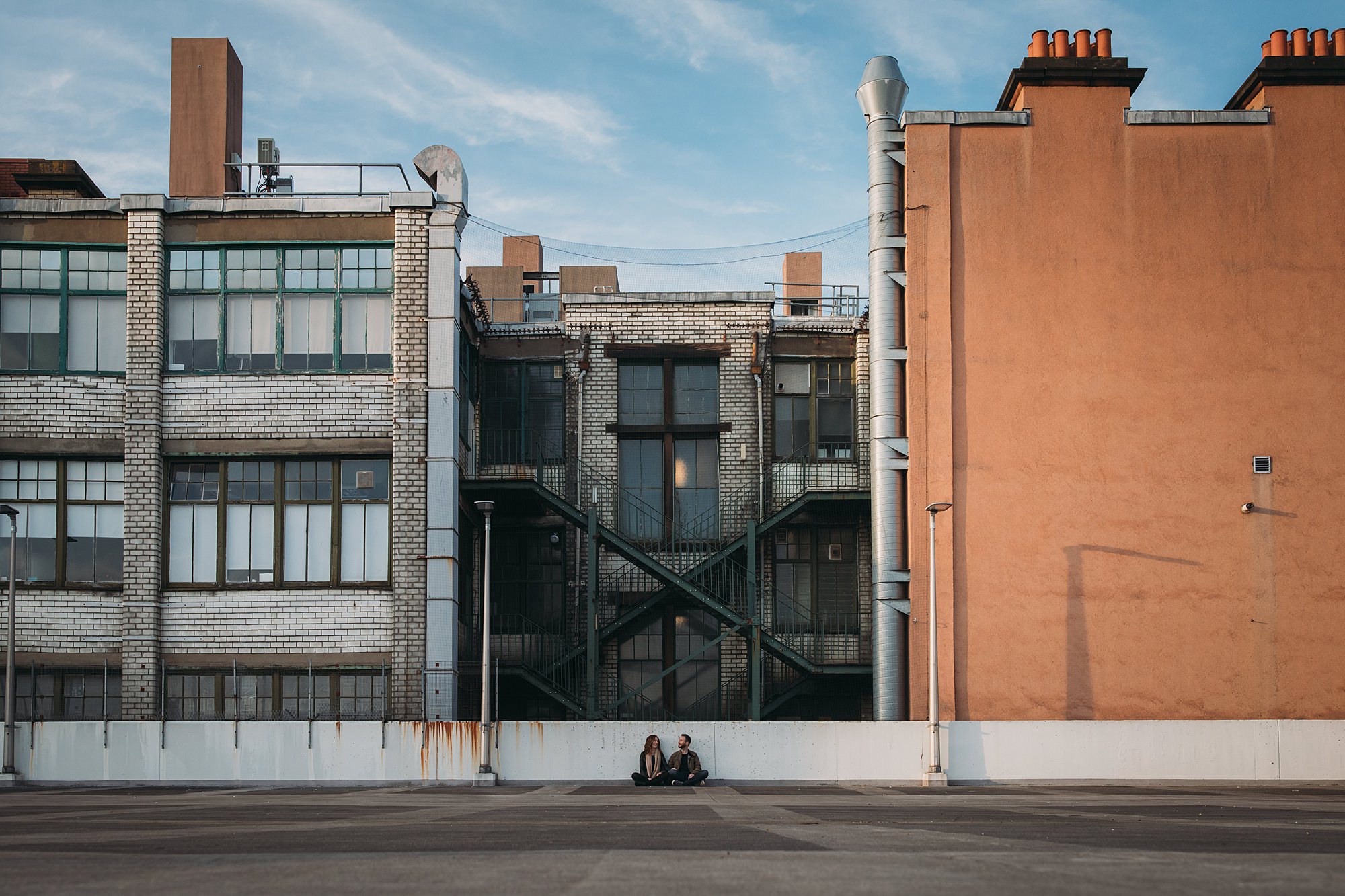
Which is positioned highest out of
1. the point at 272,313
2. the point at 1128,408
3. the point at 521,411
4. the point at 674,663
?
the point at 272,313

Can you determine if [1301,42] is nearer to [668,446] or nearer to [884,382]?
[884,382]

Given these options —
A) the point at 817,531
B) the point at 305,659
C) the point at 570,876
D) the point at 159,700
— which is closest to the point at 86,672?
the point at 159,700

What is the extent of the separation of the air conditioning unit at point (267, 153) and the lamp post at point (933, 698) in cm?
1515

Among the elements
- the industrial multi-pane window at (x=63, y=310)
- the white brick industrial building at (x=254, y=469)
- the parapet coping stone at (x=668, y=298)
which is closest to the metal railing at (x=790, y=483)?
the white brick industrial building at (x=254, y=469)

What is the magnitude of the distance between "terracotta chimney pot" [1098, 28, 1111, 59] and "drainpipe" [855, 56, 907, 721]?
391 centimetres

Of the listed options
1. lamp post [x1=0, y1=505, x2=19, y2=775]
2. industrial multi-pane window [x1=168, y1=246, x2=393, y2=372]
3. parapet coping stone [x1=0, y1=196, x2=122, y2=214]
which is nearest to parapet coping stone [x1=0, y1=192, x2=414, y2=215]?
parapet coping stone [x1=0, y1=196, x2=122, y2=214]

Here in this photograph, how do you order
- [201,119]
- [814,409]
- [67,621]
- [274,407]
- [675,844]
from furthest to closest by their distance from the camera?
1. [814,409]
2. [201,119]
3. [274,407]
4. [67,621]
5. [675,844]

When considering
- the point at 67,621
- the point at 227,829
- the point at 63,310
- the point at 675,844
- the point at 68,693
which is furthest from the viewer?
the point at 63,310

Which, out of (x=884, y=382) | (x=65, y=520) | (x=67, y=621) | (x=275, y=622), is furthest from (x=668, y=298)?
(x=67, y=621)

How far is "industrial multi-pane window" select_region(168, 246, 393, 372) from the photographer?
27.9m

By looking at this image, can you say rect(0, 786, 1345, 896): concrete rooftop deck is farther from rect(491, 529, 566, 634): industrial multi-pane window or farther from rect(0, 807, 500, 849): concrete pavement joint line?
rect(491, 529, 566, 634): industrial multi-pane window

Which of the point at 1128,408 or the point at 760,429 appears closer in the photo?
the point at 1128,408

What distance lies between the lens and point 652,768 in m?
24.1

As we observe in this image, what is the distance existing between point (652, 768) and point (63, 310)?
1463 cm
